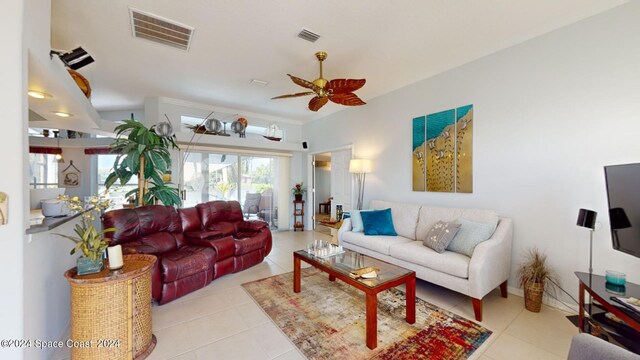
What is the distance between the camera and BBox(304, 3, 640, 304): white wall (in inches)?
85.4

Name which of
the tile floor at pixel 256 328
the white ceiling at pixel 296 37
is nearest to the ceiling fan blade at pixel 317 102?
the white ceiling at pixel 296 37

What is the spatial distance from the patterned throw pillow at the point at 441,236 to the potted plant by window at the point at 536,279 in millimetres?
738

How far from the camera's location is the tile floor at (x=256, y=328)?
1.84 metres

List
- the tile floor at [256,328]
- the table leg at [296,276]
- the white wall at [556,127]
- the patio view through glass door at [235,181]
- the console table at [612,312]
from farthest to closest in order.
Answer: the patio view through glass door at [235,181] → the table leg at [296,276] → the white wall at [556,127] → the tile floor at [256,328] → the console table at [612,312]

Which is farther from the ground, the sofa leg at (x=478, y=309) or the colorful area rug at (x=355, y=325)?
the sofa leg at (x=478, y=309)

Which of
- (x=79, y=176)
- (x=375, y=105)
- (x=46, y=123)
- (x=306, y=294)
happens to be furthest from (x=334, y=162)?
(x=79, y=176)

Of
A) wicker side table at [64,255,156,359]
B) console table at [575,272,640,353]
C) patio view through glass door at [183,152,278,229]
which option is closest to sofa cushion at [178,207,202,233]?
wicker side table at [64,255,156,359]

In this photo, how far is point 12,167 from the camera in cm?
137

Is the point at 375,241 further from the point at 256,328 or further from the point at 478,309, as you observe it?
the point at 256,328

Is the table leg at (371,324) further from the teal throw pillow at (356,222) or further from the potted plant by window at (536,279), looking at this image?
the teal throw pillow at (356,222)

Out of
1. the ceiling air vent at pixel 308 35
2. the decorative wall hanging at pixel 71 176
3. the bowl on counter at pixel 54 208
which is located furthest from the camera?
the decorative wall hanging at pixel 71 176

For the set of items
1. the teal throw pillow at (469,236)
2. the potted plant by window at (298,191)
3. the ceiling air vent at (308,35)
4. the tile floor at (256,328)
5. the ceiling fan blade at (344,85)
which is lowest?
the tile floor at (256,328)

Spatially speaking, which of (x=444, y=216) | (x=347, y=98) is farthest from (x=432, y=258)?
(x=347, y=98)

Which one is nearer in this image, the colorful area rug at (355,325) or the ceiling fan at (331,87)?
the colorful area rug at (355,325)
